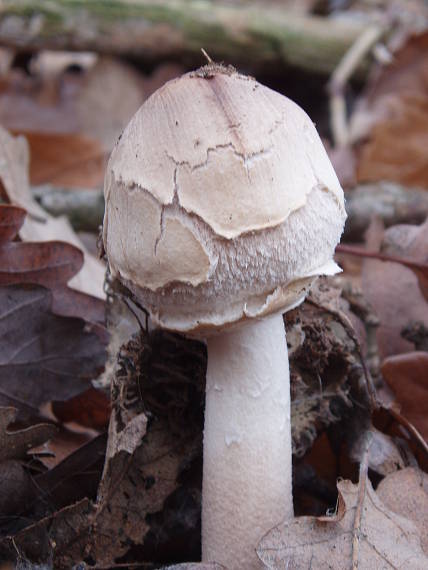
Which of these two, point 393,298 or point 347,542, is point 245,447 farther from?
point 393,298

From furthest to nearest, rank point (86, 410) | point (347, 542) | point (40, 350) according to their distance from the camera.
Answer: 1. point (86, 410)
2. point (40, 350)
3. point (347, 542)

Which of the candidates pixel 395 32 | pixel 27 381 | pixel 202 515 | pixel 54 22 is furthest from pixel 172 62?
pixel 202 515

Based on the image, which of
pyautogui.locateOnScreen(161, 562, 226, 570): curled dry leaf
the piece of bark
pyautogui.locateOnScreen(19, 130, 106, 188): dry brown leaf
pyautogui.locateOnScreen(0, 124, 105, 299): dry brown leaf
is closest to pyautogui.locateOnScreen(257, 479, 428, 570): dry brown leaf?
pyautogui.locateOnScreen(161, 562, 226, 570): curled dry leaf

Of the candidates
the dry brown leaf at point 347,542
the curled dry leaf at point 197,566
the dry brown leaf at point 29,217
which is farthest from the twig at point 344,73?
the curled dry leaf at point 197,566

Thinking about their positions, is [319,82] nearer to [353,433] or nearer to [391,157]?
[391,157]

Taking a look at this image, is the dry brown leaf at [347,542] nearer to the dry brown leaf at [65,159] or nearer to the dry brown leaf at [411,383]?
the dry brown leaf at [411,383]

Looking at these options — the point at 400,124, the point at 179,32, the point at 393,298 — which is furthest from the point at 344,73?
the point at 393,298
